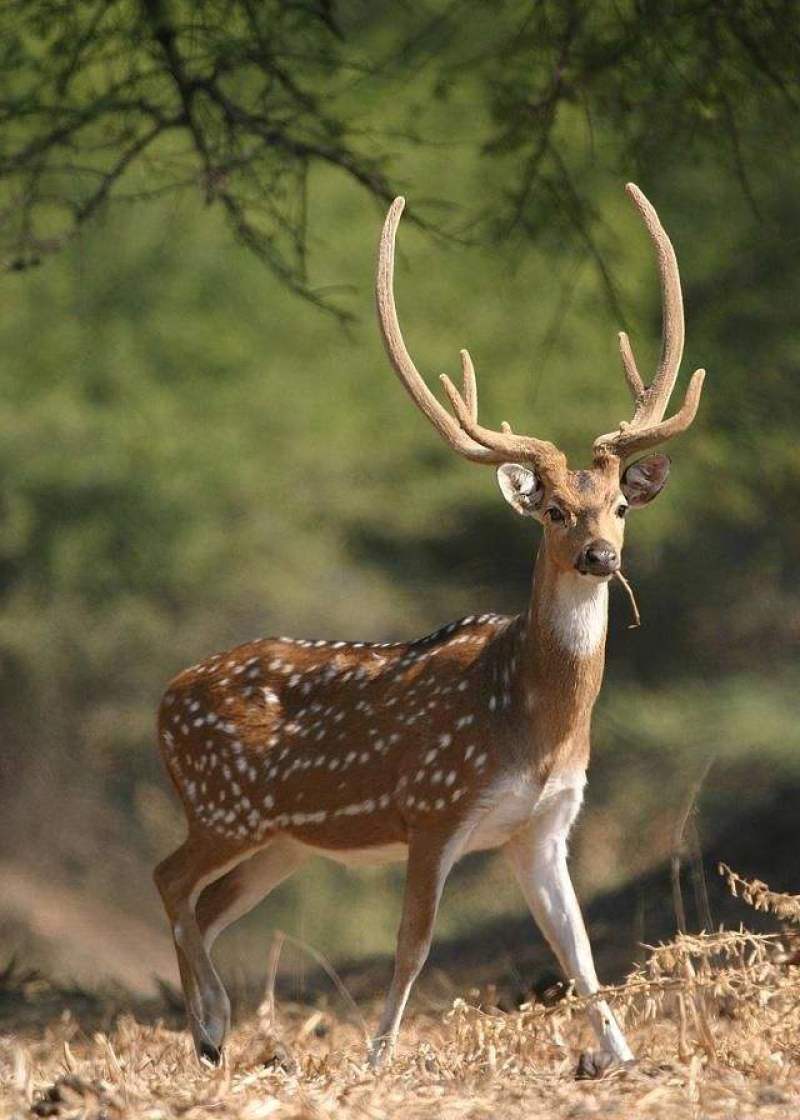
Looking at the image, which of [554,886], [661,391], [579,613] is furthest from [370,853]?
[661,391]

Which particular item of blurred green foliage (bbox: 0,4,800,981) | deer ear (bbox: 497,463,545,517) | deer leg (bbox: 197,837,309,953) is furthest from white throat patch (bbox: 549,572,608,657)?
blurred green foliage (bbox: 0,4,800,981)

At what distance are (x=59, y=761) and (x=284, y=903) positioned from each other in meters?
1.25

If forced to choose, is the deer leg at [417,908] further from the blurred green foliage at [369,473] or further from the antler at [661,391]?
the blurred green foliage at [369,473]

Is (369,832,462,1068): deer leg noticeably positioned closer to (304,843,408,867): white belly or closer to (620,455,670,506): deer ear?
(304,843,408,867): white belly

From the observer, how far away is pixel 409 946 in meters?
5.25

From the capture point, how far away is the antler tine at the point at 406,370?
5.29 m

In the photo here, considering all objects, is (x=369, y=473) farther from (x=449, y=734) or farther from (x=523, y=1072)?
(x=523, y=1072)

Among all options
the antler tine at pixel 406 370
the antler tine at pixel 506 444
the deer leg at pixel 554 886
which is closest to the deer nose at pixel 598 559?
the antler tine at pixel 506 444

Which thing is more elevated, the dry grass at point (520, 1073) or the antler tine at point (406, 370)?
the antler tine at point (406, 370)

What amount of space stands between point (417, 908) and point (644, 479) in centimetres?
120

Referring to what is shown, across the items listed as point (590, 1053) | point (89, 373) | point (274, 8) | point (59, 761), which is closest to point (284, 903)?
point (59, 761)

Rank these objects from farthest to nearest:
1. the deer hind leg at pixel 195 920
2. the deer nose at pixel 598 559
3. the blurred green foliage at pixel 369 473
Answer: the blurred green foliage at pixel 369 473 → the deer hind leg at pixel 195 920 → the deer nose at pixel 598 559

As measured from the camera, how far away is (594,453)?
5262 millimetres

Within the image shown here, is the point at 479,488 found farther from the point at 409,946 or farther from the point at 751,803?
the point at 409,946
